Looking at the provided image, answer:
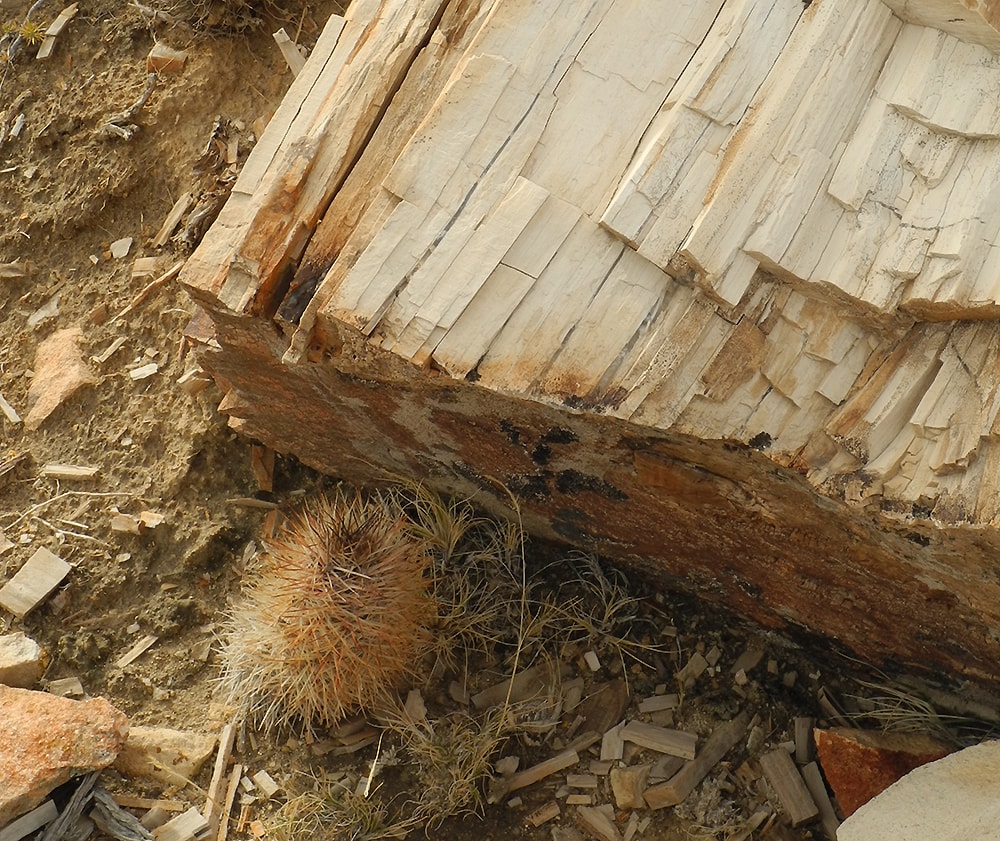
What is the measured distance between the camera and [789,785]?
105 inches

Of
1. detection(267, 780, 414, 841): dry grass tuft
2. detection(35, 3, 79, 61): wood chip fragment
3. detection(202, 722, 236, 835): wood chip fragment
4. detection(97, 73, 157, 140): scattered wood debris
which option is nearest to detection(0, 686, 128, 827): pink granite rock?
detection(202, 722, 236, 835): wood chip fragment

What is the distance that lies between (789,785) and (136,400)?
88.0 inches

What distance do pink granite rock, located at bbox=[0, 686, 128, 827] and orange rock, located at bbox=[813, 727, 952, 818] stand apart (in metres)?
1.76

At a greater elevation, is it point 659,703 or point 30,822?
point 659,703

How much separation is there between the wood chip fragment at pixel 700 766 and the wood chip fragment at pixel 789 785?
9cm

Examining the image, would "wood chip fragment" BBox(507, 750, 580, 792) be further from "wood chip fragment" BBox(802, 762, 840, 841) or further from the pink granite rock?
the pink granite rock

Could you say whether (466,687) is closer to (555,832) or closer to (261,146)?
(555,832)

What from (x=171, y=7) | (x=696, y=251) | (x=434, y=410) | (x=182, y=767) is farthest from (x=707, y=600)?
(x=171, y=7)

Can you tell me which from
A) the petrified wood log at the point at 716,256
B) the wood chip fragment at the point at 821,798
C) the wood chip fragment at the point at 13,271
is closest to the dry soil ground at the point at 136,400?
the wood chip fragment at the point at 13,271

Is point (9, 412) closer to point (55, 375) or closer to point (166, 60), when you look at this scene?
point (55, 375)

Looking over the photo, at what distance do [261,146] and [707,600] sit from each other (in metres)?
1.65

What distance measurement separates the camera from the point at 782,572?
259 centimetres

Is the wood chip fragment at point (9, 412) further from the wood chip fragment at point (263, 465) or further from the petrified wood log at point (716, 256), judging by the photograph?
the petrified wood log at point (716, 256)

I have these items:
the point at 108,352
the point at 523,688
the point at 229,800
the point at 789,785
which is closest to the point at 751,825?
the point at 789,785
